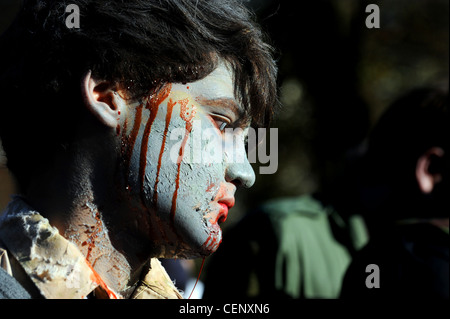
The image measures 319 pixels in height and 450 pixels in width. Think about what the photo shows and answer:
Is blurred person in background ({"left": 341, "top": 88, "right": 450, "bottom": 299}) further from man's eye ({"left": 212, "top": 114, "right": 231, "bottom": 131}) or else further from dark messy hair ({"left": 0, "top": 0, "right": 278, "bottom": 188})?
dark messy hair ({"left": 0, "top": 0, "right": 278, "bottom": 188})

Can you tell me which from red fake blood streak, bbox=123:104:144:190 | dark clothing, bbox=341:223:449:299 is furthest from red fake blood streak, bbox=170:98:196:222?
dark clothing, bbox=341:223:449:299

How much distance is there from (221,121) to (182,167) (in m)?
0.24

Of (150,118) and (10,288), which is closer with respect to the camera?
(10,288)

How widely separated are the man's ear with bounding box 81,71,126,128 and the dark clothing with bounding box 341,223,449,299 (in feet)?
5.20

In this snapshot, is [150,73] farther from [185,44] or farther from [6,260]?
[6,260]

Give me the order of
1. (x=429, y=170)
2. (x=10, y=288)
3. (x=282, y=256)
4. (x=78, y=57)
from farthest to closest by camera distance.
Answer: (x=282, y=256), (x=429, y=170), (x=78, y=57), (x=10, y=288)

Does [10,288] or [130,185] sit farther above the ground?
[130,185]

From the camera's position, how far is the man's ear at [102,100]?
6.53 feet

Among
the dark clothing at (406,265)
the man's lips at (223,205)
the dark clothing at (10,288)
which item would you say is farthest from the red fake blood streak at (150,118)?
Result: the dark clothing at (406,265)

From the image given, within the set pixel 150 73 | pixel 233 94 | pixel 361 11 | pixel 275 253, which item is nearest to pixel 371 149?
pixel 275 253

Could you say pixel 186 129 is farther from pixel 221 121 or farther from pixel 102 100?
pixel 102 100

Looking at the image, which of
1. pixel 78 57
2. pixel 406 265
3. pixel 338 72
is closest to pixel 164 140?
pixel 78 57

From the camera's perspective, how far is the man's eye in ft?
6.98

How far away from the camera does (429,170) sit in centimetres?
341
